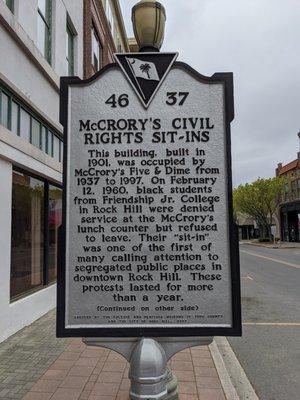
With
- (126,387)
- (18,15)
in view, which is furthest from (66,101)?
(18,15)

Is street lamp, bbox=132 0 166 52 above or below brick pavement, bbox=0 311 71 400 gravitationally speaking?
above

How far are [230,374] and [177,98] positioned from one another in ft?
12.5

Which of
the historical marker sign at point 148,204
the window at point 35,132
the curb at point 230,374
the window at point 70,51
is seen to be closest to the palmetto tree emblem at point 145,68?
the historical marker sign at point 148,204

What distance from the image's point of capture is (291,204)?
183 feet

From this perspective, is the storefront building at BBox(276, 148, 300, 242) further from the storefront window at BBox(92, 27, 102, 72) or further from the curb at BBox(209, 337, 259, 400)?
the curb at BBox(209, 337, 259, 400)

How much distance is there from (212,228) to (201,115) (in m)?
0.90

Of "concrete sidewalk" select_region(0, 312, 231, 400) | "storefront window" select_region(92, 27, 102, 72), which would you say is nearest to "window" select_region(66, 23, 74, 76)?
"storefront window" select_region(92, 27, 102, 72)

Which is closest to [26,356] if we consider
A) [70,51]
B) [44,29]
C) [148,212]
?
[148,212]

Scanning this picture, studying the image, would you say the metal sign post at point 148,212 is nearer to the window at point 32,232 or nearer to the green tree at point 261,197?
the window at point 32,232

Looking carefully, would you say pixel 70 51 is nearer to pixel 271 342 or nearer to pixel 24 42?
pixel 24 42

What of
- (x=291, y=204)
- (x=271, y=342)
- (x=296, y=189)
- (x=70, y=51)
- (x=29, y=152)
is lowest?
(x=271, y=342)

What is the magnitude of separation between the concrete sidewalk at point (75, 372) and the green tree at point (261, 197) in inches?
2035

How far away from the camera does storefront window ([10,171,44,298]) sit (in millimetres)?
7930

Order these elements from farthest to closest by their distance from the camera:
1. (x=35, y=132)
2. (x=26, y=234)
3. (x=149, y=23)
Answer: (x=35, y=132) < (x=26, y=234) < (x=149, y=23)
